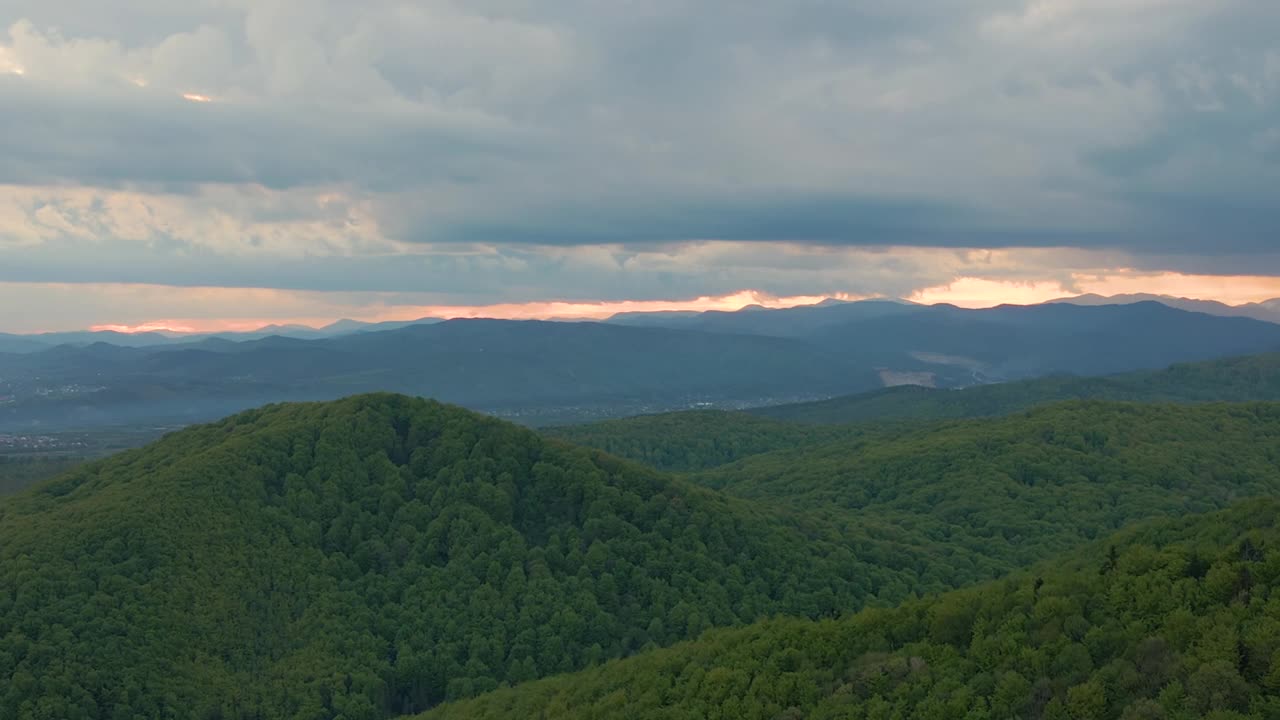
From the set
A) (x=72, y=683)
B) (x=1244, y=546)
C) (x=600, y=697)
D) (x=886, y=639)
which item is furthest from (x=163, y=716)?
(x=1244, y=546)

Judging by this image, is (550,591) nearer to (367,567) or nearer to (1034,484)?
(367,567)

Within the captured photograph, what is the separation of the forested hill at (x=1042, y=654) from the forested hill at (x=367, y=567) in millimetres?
34053

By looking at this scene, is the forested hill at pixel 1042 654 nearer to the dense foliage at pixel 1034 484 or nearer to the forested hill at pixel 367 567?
the forested hill at pixel 367 567

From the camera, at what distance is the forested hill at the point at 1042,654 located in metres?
41.1

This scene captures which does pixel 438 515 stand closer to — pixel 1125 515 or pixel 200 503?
pixel 200 503

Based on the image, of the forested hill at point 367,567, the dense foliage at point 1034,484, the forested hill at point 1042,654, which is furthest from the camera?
the dense foliage at point 1034,484

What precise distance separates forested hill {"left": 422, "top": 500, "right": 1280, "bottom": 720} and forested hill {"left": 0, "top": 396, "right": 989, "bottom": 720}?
34053 mm

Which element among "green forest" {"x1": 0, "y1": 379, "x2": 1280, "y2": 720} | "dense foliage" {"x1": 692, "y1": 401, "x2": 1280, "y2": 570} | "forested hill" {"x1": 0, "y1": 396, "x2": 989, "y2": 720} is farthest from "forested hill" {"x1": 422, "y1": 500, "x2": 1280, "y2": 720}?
"dense foliage" {"x1": 692, "y1": 401, "x2": 1280, "y2": 570}

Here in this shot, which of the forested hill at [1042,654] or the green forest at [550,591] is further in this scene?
the green forest at [550,591]

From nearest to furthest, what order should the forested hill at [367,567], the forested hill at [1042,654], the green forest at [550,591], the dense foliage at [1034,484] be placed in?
the forested hill at [1042,654], the green forest at [550,591], the forested hill at [367,567], the dense foliage at [1034,484]

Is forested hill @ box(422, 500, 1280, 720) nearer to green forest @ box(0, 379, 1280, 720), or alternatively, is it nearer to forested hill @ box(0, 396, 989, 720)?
green forest @ box(0, 379, 1280, 720)

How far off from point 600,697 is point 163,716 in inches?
1611

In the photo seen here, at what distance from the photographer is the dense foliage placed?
150000 millimetres

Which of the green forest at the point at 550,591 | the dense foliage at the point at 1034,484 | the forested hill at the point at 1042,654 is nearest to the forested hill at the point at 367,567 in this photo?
the green forest at the point at 550,591
